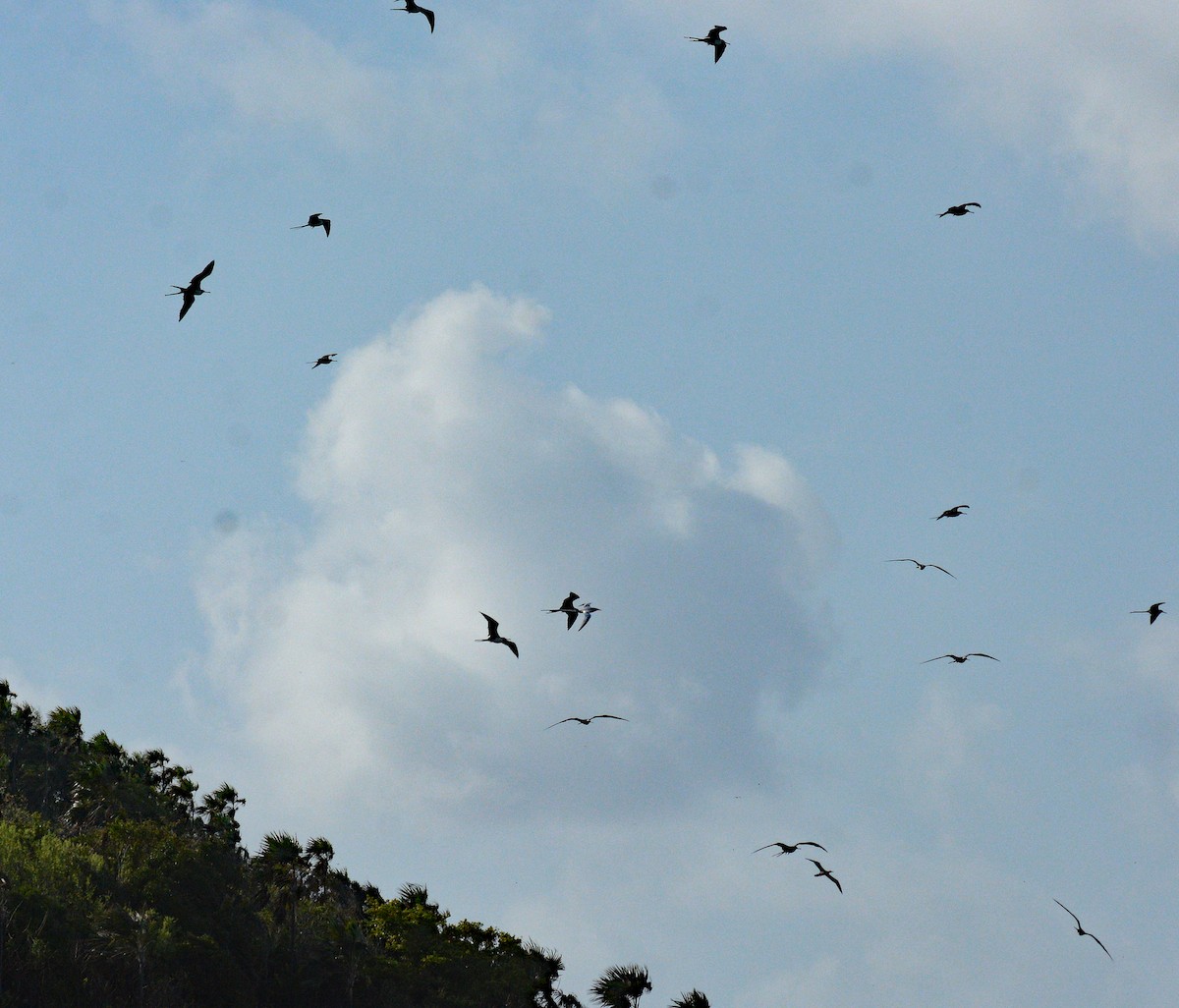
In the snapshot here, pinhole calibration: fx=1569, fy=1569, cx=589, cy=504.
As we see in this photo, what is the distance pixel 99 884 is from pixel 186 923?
282cm

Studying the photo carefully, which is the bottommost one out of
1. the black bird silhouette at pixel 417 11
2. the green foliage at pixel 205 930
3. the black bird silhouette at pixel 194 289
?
the green foliage at pixel 205 930

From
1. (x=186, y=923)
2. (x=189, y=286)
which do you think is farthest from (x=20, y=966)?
(x=189, y=286)

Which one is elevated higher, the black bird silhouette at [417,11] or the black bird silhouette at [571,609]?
the black bird silhouette at [417,11]

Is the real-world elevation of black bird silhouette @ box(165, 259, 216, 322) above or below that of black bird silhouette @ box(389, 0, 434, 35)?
below

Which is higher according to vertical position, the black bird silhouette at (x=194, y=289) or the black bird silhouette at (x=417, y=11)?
the black bird silhouette at (x=417, y=11)

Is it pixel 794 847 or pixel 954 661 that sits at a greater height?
pixel 954 661

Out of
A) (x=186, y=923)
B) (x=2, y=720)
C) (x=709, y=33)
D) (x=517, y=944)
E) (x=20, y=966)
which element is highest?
(x=709, y=33)

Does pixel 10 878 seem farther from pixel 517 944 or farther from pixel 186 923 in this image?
pixel 517 944

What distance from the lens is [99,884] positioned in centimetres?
4644

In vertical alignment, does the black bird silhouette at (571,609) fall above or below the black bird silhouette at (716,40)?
below

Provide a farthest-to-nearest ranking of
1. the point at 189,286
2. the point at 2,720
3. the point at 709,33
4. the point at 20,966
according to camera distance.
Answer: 1. the point at 2,720
2. the point at 20,966
3. the point at 709,33
4. the point at 189,286


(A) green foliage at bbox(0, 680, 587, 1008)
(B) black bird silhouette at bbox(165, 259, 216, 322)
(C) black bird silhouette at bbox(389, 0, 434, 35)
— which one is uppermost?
(C) black bird silhouette at bbox(389, 0, 434, 35)

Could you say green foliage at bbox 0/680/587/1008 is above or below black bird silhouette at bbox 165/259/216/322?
below

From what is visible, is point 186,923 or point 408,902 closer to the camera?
point 186,923
